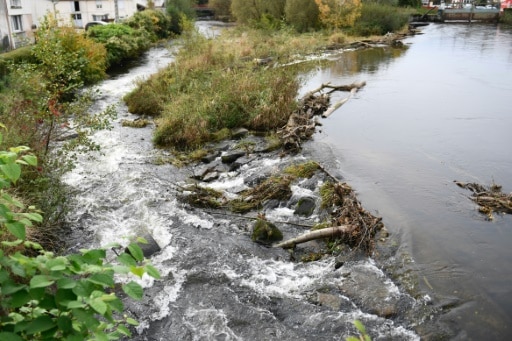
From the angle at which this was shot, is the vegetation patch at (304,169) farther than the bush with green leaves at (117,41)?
No

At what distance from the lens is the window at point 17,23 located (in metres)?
32.2

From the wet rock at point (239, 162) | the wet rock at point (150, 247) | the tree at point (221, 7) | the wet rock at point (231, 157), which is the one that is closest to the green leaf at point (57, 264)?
the wet rock at point (150, 247)

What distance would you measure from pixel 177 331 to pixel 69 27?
77.3 feet

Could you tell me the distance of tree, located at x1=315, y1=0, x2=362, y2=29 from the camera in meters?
47.6

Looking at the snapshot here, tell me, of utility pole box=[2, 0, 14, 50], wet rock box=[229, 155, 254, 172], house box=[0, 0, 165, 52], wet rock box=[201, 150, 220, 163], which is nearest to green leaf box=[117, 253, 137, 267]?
wet rock box=[229, 155, 254, 172]

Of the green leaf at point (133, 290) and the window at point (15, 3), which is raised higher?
the window at point (15, 3)

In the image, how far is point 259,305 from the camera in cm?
812

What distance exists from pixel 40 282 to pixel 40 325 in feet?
0.92

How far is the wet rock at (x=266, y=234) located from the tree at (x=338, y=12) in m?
41.8

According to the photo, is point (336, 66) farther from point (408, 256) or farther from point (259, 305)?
point (259, 305)

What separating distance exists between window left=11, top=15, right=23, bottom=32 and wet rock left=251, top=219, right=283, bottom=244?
98.2ft

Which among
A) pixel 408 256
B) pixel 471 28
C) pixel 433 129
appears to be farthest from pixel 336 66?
pixel 471 28

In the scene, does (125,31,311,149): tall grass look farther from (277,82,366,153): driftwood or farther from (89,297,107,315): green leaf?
(89,297,107,315): green leaf

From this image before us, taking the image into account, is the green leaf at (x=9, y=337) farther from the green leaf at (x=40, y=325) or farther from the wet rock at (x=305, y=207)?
the wet rock at (x=305, y=207)
